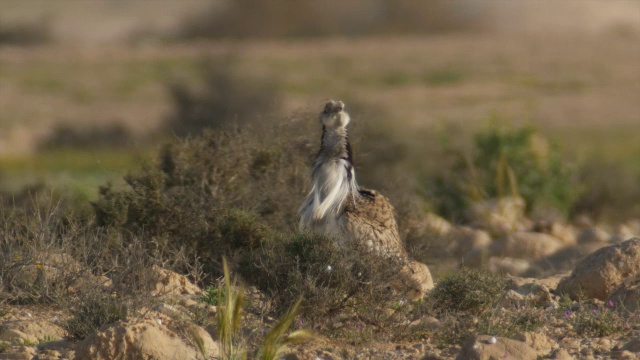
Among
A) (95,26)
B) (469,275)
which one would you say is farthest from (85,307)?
(95,26)

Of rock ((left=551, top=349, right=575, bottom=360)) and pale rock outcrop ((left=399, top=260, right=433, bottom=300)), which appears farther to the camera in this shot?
pale rock outcrop ((left=399, top=260, right=433, bottom=300))

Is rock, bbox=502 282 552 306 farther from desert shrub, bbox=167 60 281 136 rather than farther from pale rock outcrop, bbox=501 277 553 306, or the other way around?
desert shrub, bbox=167 60 281 136

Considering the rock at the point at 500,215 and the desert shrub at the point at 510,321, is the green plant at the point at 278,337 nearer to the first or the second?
the desert shrub at the point at 510,321

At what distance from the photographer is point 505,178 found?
13.9 m

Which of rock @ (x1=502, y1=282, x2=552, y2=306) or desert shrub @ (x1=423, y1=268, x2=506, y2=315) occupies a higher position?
desert shrub @ (x1=423, y1=268, x2=506, y2=315)

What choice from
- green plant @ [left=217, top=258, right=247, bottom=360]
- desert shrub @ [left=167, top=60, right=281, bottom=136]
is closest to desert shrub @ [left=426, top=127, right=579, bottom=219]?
green plant @ [left=217, top=258, right=247, bottom=360]

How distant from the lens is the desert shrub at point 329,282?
630cm

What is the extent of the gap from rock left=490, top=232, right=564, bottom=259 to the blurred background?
1.97 m

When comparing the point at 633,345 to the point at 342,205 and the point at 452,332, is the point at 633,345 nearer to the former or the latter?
the point at 452,332

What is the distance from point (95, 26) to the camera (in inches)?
2035

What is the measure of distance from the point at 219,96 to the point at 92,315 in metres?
22.4

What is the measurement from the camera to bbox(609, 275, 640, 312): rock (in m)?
6.74

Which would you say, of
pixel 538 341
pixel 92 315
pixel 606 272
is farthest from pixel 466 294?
pixel 92 315

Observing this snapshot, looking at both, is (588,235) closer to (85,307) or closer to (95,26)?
(85,307)
